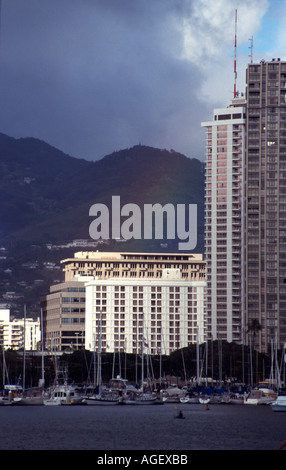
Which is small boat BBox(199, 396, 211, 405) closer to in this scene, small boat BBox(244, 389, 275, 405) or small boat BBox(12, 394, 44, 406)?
small boat BBox(244, 389, 275, 405)

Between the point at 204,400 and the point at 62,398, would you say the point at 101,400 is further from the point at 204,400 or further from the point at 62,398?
the point at 204,400

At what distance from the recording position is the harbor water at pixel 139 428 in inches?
4274

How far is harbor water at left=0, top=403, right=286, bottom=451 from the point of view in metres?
109

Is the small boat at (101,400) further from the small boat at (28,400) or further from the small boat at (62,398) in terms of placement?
the small boat at (28,400)

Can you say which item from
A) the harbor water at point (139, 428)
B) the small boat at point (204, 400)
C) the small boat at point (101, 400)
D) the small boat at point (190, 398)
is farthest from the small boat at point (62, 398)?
the small boat at point (204, 400)

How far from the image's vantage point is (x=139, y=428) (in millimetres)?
128250

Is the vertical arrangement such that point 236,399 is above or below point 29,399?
below

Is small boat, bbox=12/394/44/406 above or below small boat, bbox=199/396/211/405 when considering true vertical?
above

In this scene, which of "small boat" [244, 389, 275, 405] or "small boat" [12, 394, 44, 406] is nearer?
"small boat" [244, 389, 275, 405]

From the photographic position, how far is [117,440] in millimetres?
112375

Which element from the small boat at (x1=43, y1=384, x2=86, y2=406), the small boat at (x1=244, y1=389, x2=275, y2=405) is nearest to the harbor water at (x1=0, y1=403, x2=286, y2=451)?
the small boat at (x1=43, y1=384, x2=86, y2=406)

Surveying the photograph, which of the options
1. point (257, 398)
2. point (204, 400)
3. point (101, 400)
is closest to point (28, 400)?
point (101, 400)

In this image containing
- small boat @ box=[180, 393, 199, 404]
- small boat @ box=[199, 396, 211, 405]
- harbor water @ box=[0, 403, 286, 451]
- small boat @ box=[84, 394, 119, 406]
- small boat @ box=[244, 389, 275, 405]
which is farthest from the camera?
small boat @ box=[180, 393, 199, 404]
